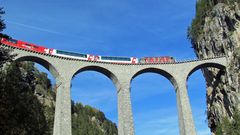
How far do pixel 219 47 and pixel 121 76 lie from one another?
22.1 meters

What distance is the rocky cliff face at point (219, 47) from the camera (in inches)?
2295

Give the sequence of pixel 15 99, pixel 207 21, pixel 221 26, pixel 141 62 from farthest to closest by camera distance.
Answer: pixel 207 21, pixel 221 26, pixel 141 62, pixel 15 99

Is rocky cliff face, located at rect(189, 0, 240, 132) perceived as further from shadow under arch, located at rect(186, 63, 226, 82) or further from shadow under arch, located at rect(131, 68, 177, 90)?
shadow under arch, located at rect(131, 68, 177, 90)

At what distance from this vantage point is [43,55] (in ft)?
159

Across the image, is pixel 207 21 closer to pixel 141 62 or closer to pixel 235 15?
pixel 235 15

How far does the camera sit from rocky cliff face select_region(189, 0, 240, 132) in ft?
191

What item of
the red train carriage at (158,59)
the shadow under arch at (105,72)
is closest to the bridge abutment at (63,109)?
the shadow under arch at (105,72)

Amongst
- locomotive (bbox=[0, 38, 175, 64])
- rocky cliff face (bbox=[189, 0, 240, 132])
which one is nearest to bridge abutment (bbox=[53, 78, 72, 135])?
locomotive (bbox=[0, 38, 175, 64])

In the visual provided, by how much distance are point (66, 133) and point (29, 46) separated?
14.2 meters

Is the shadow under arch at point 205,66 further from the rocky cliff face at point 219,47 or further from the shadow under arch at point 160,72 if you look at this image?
the shadow under arch at point 160,72

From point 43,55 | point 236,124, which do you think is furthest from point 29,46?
point 236,124

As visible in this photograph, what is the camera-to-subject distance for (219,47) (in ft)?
207

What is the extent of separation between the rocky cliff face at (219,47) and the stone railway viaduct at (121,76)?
2.77 metres

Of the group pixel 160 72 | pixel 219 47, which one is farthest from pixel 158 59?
pixel 219 47
